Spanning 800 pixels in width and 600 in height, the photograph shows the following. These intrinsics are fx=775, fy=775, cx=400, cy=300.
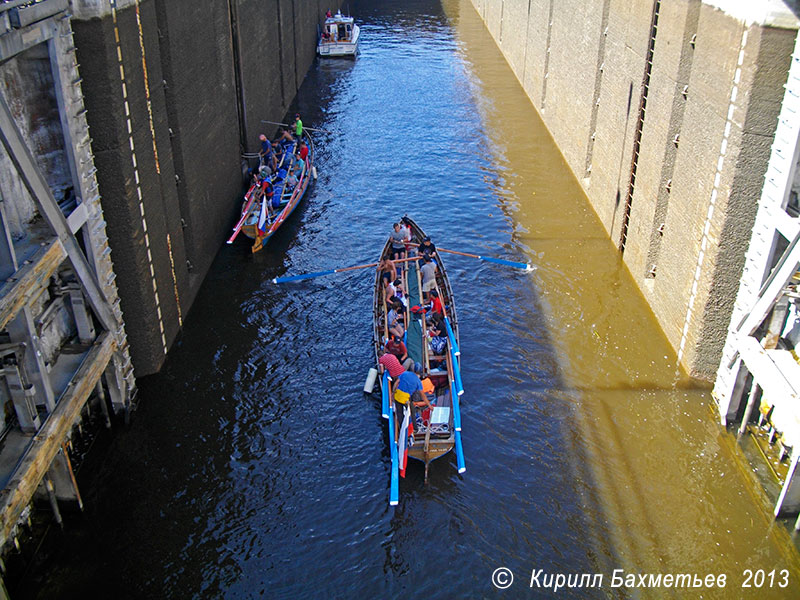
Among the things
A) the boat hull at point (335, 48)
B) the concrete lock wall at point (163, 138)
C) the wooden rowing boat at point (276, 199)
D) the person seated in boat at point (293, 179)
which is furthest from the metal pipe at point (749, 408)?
the boat hull at point (335, 48)

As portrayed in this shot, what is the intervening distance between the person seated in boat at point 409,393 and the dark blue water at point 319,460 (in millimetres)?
1170

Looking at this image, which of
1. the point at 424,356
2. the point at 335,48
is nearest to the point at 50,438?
the point at 424,356

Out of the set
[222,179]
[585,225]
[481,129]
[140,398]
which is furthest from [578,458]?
[481,129]

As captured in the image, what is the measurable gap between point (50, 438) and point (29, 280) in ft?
9.65

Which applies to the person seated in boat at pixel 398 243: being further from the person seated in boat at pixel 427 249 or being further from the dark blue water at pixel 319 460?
the dark blue water at pixel 319 460

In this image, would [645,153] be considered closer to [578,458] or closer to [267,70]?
[578,458]

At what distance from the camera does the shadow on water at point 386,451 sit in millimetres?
14703

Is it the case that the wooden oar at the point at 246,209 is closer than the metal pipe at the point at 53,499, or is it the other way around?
the metal pipe at the point at 53,499

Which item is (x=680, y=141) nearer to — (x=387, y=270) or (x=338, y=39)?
(x=387, y=270)

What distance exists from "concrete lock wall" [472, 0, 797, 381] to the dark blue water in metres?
3.67

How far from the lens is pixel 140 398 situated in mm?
18859

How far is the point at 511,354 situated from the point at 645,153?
26.2 ft

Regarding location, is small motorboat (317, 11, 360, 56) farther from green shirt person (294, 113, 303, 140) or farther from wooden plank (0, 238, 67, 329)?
wooden plank (0, 238, 67, 329)

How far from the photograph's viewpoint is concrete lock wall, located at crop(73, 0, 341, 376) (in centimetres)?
1661
